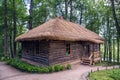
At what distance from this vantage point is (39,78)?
14.7m

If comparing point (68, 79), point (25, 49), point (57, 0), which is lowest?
point (68, 79)

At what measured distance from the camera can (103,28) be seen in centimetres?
3931

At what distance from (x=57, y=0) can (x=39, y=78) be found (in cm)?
2590

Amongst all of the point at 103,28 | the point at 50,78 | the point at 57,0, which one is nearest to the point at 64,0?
the point at 57,0

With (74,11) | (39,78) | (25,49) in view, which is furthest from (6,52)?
(74,11)

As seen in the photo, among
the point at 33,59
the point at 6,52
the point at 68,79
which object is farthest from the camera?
the point at 6,52

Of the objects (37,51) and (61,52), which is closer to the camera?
(61,52)

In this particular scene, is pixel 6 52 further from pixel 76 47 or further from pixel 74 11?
pixel 74 11

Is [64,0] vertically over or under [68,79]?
over

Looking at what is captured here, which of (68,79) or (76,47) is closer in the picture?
(68,79)

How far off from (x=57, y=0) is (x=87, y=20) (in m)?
8.53

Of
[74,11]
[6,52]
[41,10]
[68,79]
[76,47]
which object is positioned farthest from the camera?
[74,11]

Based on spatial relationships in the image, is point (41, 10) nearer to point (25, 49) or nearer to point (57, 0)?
point (57, 0)

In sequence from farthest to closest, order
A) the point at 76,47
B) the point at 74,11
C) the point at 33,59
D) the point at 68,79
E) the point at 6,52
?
1. the point at 74,11
2. the point at 6,52
3. the point at 76,47
4. the point at 33,59
5. the point at 68,79
